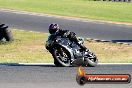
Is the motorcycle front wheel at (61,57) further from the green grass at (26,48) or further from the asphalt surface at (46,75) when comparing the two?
the green grass at (26,48)

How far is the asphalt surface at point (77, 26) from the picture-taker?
25.6m

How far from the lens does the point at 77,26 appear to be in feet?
96.2

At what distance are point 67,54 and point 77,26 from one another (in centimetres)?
1714

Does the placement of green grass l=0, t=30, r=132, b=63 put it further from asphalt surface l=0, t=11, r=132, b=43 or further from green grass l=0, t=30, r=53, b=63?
asphalt surface l=0, t=11, r=132, b=43

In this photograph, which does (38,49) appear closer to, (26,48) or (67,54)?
(26,48)

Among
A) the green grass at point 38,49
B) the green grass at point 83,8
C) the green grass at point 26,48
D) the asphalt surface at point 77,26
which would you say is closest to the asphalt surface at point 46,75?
the green grass at point 26,48

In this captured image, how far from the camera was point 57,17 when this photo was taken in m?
33.2

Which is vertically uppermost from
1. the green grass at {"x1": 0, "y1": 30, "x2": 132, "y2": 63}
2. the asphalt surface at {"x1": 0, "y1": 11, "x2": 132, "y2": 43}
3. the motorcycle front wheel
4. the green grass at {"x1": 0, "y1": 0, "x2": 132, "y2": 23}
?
the motorcycle front wheel

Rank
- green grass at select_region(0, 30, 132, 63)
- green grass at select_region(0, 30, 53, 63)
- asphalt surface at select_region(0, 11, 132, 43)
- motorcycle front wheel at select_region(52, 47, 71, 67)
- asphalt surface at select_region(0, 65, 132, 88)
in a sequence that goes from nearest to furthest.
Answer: asphalt surface at select_region(0, 65, 132, 88), motorcycle front wheel at select_region(52, 47, 71, 67), green grass at select_region(0, 30, 53, 63), green grass at select_region(0, 30, 132, 63), asphalt surface at select_region(0, 11, 132, 43)

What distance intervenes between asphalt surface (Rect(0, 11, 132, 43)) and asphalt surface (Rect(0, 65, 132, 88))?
12.6 metres

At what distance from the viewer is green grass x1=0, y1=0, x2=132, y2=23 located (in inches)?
1375

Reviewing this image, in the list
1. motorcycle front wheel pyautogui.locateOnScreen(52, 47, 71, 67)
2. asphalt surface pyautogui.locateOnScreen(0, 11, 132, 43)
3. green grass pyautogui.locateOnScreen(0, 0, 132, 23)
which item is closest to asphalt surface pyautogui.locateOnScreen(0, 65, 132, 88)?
motorcycle front wheel pyautogui.locateOnScreen(52, 47, 71, 67)

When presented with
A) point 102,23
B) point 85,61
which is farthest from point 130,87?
point 102,23

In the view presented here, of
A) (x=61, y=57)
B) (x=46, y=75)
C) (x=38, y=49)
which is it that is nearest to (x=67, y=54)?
(x=61, y=57)
